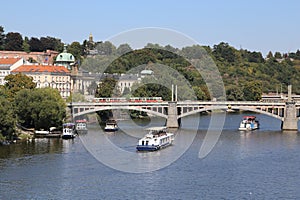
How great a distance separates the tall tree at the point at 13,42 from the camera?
125m

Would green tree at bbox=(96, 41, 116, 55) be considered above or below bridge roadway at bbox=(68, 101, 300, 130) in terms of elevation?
above

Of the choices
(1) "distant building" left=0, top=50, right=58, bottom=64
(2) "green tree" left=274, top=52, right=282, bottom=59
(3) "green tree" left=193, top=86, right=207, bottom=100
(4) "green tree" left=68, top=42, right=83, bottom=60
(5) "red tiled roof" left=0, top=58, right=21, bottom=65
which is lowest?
(3) "green tree" left=193, top=86, right=207, bottom=100

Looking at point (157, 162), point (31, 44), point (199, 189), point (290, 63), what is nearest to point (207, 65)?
point (31, 44)

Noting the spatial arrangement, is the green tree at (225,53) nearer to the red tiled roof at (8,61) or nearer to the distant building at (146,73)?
the distant building at (146,73)

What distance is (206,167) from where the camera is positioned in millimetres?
45344

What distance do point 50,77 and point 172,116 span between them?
92.8 feet

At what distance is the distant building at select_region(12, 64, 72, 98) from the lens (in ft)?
A: 315

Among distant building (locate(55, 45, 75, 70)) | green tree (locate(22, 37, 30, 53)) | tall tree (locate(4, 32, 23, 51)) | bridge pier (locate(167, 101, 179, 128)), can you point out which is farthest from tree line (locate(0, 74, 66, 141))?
green tree (locate(22, 37, 30, 53))

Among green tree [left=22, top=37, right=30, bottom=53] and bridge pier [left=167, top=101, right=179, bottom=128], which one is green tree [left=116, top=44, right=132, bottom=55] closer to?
green tree [left=22, top=37, right=30, bottom=53]

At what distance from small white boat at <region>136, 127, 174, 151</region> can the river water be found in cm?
61

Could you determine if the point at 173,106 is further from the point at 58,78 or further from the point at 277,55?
the point at 277,55

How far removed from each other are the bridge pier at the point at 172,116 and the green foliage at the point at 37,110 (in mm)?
11951

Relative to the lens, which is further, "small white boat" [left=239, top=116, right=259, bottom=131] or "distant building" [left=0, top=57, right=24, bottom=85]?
"distant building" [left=0, top=57, right=24, bottom=85]

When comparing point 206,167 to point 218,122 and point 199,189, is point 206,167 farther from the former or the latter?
point 218,122
